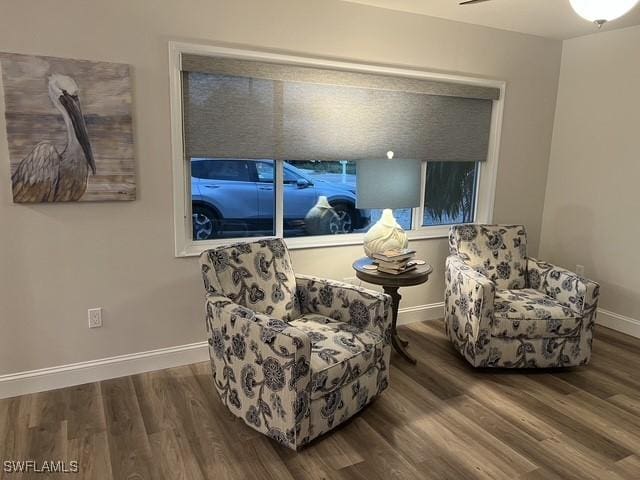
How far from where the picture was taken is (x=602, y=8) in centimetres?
172

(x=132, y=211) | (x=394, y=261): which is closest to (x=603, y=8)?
(x=394, y=261)

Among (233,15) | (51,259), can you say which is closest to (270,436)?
(51,259)

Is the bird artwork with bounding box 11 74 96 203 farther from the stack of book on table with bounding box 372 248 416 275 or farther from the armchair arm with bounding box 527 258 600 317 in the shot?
the armchair arm with bounding box 527 258 600 317

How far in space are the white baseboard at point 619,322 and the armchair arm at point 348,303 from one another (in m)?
2.41

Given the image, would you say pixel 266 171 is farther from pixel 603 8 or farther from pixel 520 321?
pixel 603 8

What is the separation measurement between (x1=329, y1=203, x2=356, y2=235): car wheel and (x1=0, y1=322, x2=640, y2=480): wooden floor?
112 centimetres

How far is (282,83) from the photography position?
10.1 feet

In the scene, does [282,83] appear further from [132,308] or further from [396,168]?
[132,308]

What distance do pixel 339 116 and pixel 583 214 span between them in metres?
2.40

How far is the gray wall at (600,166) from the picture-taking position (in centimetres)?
375

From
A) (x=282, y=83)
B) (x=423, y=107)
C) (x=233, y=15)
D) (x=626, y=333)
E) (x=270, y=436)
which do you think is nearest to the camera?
(x=270, y=436)

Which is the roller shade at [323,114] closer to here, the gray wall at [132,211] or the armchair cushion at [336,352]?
the gray wall at [132,211]

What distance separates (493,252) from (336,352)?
1796mm

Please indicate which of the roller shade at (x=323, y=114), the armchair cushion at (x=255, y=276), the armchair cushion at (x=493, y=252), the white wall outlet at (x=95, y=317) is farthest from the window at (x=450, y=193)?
the white wall outlet at (x=95, y=317)
